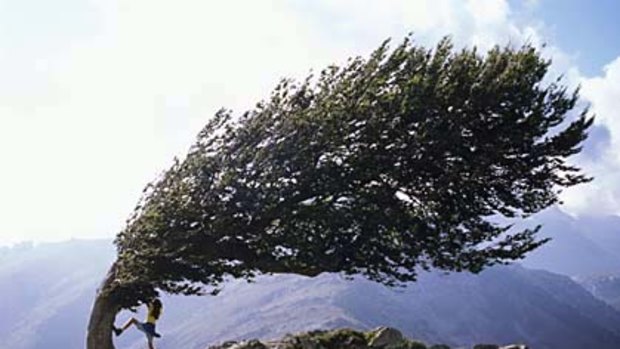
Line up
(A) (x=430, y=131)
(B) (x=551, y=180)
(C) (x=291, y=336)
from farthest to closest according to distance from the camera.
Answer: (C) (x=291, y=336) < (B) (x=551, y=180) < (A) (x=430, y=131)

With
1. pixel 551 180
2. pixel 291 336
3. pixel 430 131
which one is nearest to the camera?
pixel 430 131

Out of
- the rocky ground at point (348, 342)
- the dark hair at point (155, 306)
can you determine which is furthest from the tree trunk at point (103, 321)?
the rocky ground at point (348, 342)

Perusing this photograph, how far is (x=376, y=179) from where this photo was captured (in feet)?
104

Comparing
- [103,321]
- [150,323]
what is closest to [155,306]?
[150,323]

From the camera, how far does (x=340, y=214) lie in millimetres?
30422

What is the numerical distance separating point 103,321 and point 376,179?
1422 centimetres

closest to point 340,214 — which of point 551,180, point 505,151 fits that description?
point 505,151

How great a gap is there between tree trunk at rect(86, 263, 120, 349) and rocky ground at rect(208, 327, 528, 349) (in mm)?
5585

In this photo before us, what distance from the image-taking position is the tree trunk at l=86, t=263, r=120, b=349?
113ft

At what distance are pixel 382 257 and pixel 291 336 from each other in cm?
604

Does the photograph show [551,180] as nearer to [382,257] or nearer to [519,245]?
[519,245]

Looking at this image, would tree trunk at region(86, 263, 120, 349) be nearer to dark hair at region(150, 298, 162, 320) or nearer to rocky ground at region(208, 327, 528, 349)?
dark hair at region(150, 298, 162, 320)

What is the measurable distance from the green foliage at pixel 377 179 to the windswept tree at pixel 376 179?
2.2 inches

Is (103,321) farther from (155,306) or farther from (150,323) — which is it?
(155,306)
